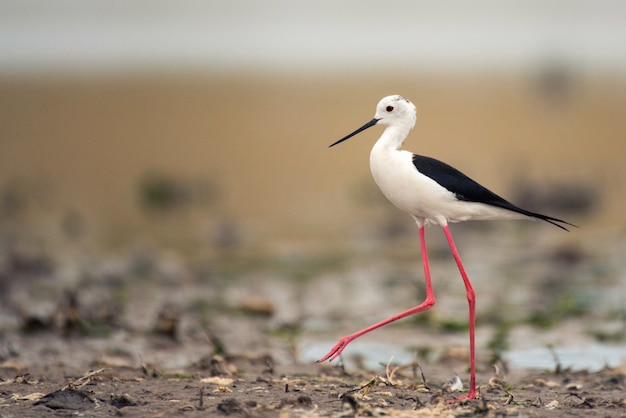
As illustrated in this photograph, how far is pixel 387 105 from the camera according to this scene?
236 inches

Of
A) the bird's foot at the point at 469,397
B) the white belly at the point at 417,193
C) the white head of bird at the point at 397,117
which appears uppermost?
the white head of bird at the point at 397,117

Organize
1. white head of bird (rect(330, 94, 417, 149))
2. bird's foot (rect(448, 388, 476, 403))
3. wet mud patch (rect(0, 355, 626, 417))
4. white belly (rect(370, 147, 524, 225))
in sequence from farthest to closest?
white head of bird (rect(330, 94, 417, 149))
white belly (rect(370, 147, 524, 225))
bird's foot (rect(448, 388, 476, 403))
wet mud patch (rect(0, 355, 626, 417))

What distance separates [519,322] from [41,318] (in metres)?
3.85

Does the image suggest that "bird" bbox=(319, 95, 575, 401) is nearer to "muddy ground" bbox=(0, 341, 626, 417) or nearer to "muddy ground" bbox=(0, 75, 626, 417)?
"muddy ground" bbox=(0, 341, 626, 417)

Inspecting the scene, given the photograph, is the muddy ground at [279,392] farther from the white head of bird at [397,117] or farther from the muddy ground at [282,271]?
the white head of bird at [397,117]

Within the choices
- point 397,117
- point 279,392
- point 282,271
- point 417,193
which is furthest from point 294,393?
point 282,271

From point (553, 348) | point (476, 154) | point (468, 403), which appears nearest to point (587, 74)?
point (476, 154)

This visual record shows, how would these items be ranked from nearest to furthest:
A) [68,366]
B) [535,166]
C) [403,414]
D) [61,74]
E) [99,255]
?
[403,414] < [68,366] < [99,255] < [535,166] < [61,74]

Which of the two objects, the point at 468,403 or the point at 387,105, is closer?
the point at 468,403

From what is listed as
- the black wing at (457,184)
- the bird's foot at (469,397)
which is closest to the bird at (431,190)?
the black wing at (457,184)

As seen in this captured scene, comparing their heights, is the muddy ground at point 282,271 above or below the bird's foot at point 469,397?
above

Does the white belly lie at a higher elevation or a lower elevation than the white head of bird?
lower

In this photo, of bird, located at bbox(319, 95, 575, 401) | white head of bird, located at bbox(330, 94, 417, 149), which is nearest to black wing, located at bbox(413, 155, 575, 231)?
bird, located at bbox(319, 95, 575, 401)

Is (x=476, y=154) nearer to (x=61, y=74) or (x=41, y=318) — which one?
(x=41, y=318)
